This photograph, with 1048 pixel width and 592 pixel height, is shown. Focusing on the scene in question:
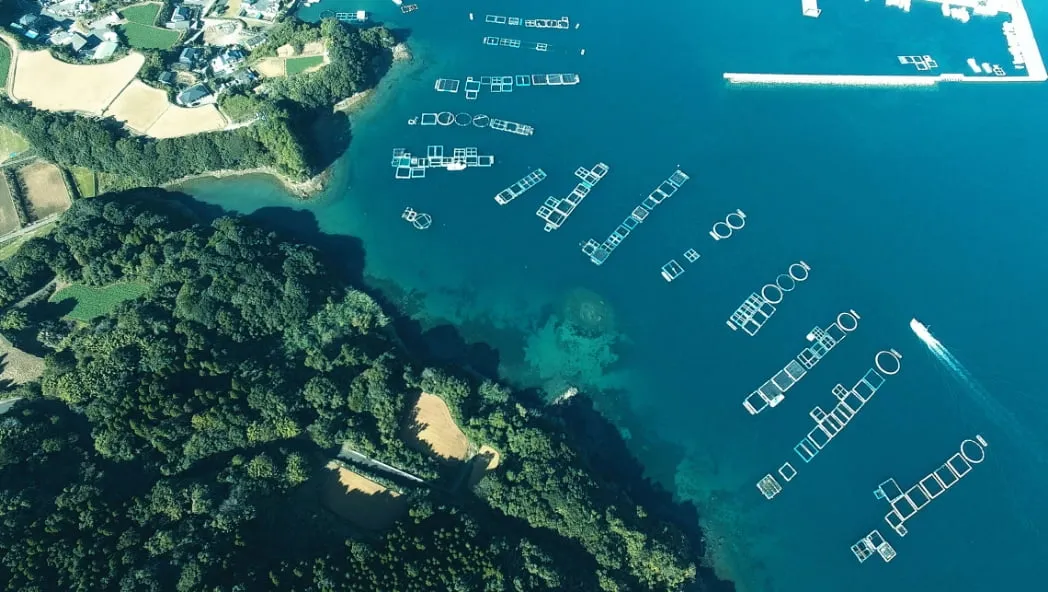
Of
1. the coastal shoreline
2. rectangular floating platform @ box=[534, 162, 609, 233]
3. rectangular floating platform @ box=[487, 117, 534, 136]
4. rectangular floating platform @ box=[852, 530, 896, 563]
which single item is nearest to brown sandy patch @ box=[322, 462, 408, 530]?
rectangular floating platform @ box=[534, 162, 609, 233]

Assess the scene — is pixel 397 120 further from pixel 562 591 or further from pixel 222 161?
pixel 562 591

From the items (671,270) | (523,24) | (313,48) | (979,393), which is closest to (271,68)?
(313,48)

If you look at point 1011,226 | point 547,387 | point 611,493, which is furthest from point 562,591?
point 1011,226

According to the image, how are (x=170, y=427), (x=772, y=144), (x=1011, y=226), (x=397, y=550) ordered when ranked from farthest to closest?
(x=772, y=144), (x=1011, y=226), (x=170, y=427), (x=397, y=550)

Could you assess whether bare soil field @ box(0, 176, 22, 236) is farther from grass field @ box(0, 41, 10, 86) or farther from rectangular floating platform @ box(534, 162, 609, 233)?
rectangular floating platform @ box(534, 162, 609, 233)

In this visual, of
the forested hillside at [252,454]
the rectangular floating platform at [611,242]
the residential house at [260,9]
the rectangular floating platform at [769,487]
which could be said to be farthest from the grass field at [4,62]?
the rectangular floating platform at [769,487]

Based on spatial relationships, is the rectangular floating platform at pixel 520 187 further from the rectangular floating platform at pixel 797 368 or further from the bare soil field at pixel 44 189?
the bare soil field at pixel 44 189
